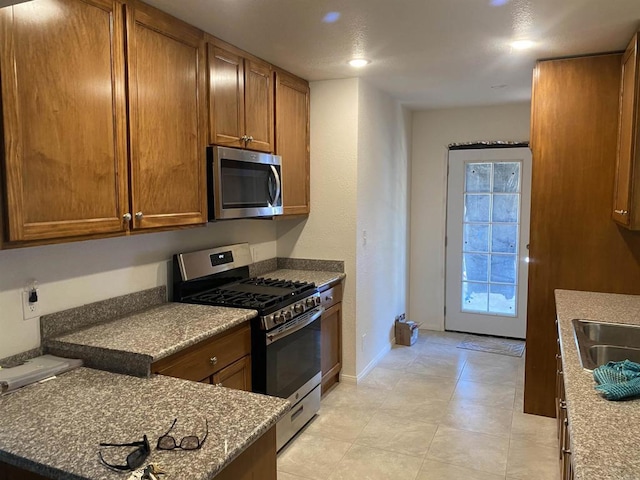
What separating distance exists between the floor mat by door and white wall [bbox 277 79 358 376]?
158 cm

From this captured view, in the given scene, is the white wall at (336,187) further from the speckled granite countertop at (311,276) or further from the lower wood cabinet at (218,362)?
the lower wood cabinet at (218,362)

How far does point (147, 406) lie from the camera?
157cm

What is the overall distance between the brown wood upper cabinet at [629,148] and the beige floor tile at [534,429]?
4.53 feet

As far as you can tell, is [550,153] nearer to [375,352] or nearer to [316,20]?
[316,20]

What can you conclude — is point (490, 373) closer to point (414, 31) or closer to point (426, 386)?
point (426, 386)

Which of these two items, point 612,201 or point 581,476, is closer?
point 581,476

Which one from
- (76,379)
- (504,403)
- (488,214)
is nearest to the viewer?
(76,379)

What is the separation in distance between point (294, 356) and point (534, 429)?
1.62m

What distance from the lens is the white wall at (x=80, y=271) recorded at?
195 centimetres

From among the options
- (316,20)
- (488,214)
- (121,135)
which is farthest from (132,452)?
(488,214)

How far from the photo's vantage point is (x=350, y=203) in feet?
12.1

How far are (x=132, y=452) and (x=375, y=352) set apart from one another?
3221mm

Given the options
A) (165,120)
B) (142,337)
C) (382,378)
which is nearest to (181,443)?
(142,337)

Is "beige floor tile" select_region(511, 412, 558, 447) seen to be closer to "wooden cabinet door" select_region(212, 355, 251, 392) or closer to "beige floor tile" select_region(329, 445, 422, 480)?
"beige floor tile" select_region(329, 445, 422, 480)
